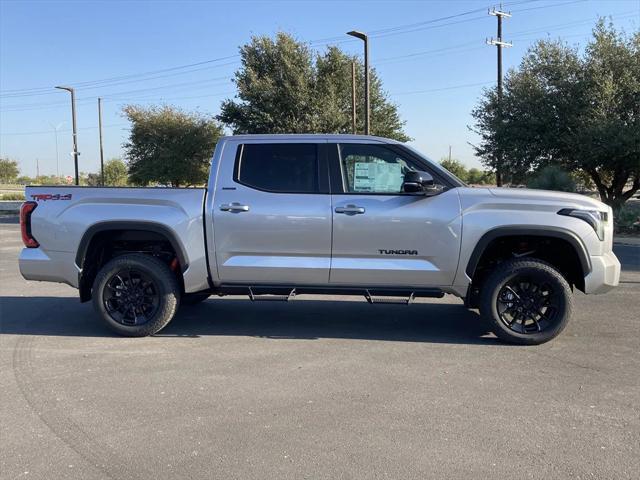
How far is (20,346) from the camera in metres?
5.70

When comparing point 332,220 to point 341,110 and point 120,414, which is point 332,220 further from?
point 341,110

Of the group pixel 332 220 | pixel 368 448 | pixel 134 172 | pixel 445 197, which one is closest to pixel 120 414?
pixel 368 448

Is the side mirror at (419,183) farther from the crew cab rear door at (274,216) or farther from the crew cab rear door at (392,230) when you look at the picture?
the crew cab rear door at (274,216)

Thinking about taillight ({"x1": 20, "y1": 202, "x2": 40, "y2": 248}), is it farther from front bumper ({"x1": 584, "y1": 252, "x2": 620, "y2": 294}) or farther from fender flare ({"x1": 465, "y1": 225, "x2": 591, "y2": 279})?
front bumper ({"x1": 584, "y1": 252, "x2": 620, "y2": 294})

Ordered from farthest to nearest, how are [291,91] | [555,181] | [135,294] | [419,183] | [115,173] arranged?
[115,173] → [291,91] → [555,181] → [135,294] → [419,183]

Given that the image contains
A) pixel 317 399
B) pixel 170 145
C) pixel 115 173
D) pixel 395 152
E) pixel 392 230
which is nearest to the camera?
pixel 317 399

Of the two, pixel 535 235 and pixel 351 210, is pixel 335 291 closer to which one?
pixel 351 210

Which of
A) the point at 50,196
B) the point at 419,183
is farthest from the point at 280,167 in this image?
the point at 50,196

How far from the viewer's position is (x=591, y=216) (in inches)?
212

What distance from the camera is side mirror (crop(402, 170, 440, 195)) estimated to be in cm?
533

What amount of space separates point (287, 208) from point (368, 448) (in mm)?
2735

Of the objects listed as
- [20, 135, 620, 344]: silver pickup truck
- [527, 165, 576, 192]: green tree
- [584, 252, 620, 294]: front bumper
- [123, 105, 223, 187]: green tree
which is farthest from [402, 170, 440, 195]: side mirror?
[123, 105, 223, 187]: green tree

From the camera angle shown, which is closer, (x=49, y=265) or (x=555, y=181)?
(x=49, y=265)

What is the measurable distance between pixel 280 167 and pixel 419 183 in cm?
146
